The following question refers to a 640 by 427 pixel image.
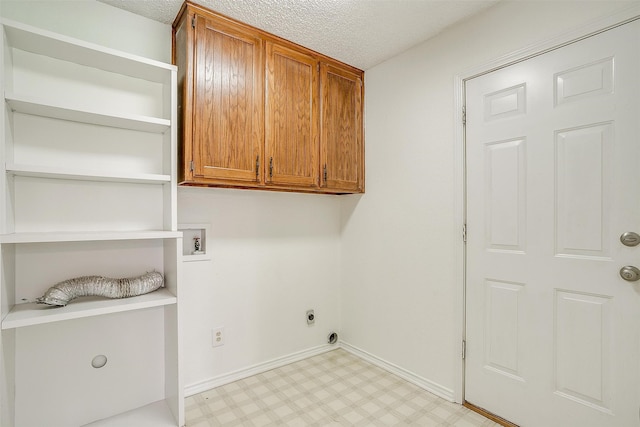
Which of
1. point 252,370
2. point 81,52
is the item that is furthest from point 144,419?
point 81,52

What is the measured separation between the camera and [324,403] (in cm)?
187

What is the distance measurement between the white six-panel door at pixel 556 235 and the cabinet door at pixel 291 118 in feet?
3.20

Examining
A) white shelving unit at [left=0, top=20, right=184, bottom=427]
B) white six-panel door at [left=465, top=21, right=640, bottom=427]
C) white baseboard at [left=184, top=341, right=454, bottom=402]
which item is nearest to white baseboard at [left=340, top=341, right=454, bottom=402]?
white baseboard at [left=184, top=341, right=454, bottom=402]

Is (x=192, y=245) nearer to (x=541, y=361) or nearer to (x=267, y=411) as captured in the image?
(x=267, y=411)

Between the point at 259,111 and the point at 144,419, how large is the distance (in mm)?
1802

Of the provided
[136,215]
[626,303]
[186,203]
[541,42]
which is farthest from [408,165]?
[136,215]

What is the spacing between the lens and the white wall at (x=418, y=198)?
5.77 feet

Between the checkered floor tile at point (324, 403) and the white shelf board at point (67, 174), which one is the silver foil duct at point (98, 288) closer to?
the white shelf board at point (67, 174)

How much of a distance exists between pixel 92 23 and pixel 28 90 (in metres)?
0.47

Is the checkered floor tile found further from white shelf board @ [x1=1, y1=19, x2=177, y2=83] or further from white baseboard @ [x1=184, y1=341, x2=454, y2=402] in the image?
white shelf board @ [x1=1, y1=19, x2=177, y2=83]

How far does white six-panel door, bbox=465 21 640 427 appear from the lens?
1321mm

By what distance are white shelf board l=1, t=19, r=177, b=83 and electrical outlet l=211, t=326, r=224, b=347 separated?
1.54 metres

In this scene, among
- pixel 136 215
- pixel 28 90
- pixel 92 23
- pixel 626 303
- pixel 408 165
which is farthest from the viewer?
pixel 408 165

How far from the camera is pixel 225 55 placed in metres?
1.79
